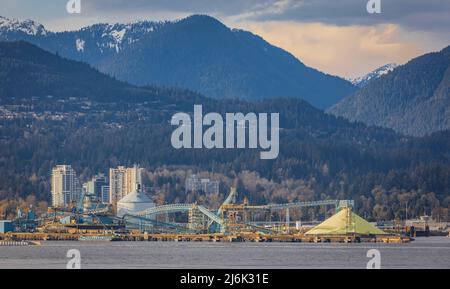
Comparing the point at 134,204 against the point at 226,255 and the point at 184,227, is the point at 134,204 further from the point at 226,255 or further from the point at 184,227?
the point at 226,255

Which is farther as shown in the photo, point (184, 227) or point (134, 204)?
point (134, 204)

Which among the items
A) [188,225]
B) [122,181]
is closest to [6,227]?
[188,225]

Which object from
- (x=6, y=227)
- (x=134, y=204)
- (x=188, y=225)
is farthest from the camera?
(x=134, y=204)

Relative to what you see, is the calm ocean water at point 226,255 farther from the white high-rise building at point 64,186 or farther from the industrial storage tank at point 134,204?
the white high-rise building at point 64,186

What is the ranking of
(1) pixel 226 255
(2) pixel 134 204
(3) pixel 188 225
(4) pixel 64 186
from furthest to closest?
(4) pixel 64 186 < (2) pixel 134 204 < (3) pixel 188 225 < (1) pixel 226 255

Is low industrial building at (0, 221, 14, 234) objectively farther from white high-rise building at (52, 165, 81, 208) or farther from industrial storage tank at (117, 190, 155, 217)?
white high-rise building at (52, 165, 81, 208)

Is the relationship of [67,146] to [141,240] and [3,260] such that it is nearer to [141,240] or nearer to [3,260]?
[141,240]
